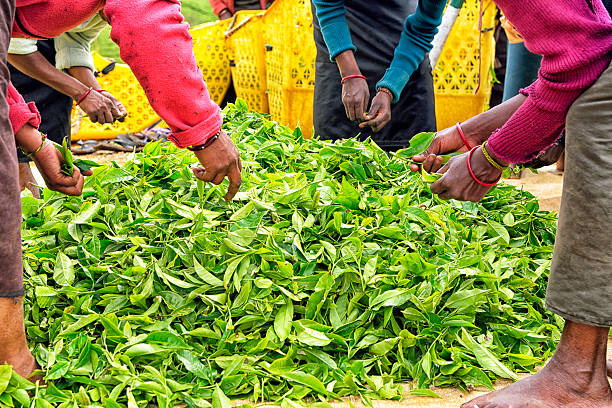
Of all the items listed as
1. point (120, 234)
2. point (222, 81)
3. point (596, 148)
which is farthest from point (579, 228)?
point (222, 81)

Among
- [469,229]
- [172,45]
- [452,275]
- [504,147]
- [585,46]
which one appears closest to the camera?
[585,46]

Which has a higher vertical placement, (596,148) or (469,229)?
(596,148)

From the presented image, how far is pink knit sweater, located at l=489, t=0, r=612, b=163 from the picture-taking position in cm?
118

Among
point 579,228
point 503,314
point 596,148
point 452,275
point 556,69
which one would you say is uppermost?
point 556,69

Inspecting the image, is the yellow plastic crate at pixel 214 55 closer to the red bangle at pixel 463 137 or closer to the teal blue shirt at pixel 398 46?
the teal blue shirt at pixel 398 46

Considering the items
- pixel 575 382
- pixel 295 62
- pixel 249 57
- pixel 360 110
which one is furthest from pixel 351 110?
pixel 249 57

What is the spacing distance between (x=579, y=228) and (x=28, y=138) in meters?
1.30

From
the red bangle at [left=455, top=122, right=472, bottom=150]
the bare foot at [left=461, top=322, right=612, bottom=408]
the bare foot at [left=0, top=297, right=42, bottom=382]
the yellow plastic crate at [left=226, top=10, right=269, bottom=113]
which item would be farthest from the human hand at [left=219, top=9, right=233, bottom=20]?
the bare foot at [left=461, top=322, right=612, bottom=408]

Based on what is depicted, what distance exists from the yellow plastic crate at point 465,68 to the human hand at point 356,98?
162cm

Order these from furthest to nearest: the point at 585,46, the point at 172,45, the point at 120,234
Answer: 1. the point at 120,234
2. the point at 172,45
3. the point at 585,46

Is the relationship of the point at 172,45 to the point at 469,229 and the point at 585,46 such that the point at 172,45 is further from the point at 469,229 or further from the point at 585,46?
the point at 469,229

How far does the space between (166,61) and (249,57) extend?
347 cm

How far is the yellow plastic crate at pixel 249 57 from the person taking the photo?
4516mm

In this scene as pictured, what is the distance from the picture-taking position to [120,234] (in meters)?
1.65
